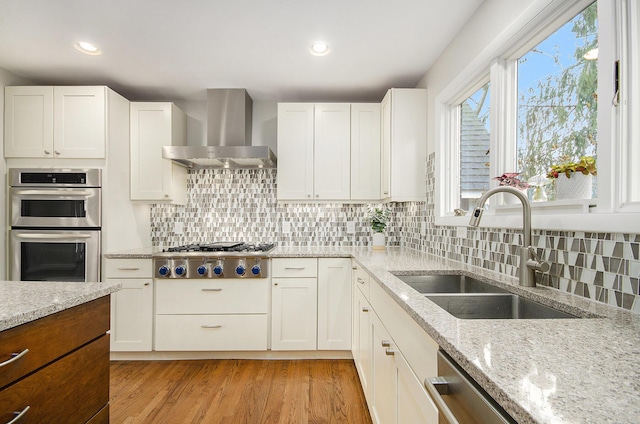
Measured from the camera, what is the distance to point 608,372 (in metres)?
0.59

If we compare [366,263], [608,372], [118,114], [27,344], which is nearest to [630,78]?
[608,372]

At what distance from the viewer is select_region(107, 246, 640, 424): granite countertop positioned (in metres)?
0.48

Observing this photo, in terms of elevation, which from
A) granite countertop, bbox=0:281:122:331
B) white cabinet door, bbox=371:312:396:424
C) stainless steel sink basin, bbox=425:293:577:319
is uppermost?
granite countertop, bbox=0:281:122:331

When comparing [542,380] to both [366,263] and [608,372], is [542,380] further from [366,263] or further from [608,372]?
[366,263]

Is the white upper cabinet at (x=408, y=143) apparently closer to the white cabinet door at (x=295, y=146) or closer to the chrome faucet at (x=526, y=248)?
the white cabinet door at (x=295, y=146)

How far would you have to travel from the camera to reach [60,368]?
3.67 feet

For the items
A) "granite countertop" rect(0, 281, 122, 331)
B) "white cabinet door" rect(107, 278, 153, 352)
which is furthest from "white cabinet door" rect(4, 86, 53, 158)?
"granite countertop" rect(0, 281, 122, 331)

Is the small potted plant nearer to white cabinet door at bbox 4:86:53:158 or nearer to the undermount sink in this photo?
the undermount sink

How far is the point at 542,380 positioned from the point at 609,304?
754mm

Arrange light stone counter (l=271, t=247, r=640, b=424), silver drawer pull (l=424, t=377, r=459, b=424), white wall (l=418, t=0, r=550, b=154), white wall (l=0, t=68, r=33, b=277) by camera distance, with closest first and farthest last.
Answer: light stone counter (l=271, t=247, r=640, b=424) < silver drawer pull (l=424, t=377, r=459, b=424) < white wall (l=418, t=0, r=550, b=154) < white wall (l=0, t=68, r=33, b=277)

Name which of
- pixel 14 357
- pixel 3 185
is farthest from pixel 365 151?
pixel 3 185

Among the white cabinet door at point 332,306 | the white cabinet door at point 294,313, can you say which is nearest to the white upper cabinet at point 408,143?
the white cabinet door at point 332,306

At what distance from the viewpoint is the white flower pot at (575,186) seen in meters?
1.19

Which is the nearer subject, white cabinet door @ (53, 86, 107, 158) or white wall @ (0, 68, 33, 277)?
white wall @ (0, 68, 33, 277)
